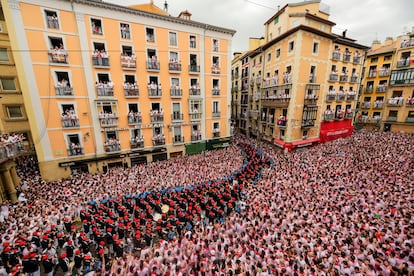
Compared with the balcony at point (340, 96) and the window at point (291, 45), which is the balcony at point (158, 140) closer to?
the window at point (291, 45)

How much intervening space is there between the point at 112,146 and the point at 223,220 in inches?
562

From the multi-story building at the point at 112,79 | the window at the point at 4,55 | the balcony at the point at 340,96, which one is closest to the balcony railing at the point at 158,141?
the multi-story building at the point at 112,79

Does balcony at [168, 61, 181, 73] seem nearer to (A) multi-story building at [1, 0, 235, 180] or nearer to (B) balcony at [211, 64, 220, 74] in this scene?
(A) multi-story building at [1, 0, 235, 180]

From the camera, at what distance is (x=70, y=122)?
16562 mm

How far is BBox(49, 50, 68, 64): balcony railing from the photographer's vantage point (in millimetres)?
15178

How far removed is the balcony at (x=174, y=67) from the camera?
19.8m

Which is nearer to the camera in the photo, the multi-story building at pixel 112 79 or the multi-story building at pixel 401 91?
the multi-story building at pixel 112 79

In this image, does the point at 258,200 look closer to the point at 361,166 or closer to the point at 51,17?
the point at 361,166

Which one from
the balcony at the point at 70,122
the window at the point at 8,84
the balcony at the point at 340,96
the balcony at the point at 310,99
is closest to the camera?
the balcony at the point at 70,122

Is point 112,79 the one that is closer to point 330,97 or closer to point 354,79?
point 330,97

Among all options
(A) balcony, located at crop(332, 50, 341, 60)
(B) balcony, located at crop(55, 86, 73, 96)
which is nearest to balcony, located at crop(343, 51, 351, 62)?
(A) balcony, located at crop(332, 50, 341, 60)

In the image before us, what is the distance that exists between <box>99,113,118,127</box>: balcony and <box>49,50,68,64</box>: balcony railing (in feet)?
18.7

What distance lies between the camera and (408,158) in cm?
1579

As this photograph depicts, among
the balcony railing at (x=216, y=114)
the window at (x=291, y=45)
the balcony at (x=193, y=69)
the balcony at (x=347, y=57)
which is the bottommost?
the balcony railing at (x=216, y=114)
